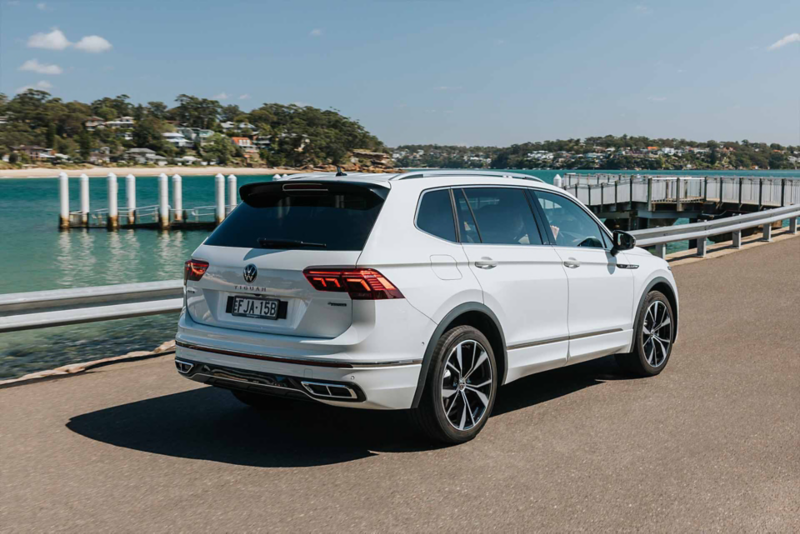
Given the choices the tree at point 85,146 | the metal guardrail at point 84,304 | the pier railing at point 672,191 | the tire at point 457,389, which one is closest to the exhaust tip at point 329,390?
the tire at point 457,389

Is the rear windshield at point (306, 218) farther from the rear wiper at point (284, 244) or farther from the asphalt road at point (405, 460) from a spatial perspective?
the asphalt road at point (405, 460)

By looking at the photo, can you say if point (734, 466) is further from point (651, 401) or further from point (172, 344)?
point (172, 344)

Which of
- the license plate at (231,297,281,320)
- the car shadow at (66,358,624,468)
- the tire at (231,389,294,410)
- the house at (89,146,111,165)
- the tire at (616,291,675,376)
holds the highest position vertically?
the house at (89,146,111,165)

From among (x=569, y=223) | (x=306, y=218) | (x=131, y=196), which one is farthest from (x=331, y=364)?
(x=131, y=196)

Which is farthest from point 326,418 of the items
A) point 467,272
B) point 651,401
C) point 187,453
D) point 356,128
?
point 356,128

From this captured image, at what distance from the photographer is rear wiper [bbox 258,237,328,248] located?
15.8ft

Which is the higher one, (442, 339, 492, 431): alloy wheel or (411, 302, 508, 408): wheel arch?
(411, 302, 508, 408): wheel arch

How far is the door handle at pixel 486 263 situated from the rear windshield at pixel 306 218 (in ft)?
2.70

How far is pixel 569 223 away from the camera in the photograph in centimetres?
655

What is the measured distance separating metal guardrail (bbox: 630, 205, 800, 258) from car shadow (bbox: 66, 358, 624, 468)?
337 inches

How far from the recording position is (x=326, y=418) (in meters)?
5.91

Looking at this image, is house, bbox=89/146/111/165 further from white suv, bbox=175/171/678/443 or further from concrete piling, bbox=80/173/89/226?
white suv, bbox=175/171/678/443

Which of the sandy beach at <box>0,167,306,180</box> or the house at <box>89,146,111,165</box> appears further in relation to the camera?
the house at <box>89,146,111,165</box>

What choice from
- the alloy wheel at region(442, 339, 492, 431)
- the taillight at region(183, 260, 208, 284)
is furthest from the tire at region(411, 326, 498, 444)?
the taillight at region(183, 260, 208, 284)
